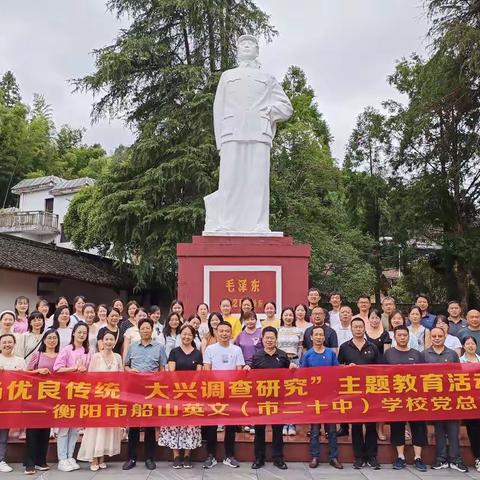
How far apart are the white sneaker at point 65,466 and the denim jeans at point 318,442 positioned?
1.98m

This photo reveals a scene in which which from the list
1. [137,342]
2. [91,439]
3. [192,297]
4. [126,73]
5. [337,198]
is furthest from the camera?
[337,198]

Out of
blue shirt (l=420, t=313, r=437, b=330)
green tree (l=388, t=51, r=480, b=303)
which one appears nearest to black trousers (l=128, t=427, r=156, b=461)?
blue shirt (l=420, t=313, r=437, b=330)

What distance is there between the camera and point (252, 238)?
736 centimetres

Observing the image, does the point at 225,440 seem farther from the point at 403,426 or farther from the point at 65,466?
the point at 403,426

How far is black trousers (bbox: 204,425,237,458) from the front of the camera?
15.3ft

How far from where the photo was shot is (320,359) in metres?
4.75

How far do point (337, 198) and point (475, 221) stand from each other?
414cm

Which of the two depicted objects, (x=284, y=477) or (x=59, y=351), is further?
(x=59, y=351)

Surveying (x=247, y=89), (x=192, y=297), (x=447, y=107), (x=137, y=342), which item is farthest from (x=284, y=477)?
(x=447, y=107)

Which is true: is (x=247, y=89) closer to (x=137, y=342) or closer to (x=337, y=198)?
(x=137, y=342)

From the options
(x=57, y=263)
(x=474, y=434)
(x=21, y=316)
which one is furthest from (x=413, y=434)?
(x=57, y=263)

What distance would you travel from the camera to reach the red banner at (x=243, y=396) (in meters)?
4.59

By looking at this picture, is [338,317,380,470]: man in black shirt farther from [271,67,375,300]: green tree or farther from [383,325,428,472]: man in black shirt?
[271,67,375,300]: green tree

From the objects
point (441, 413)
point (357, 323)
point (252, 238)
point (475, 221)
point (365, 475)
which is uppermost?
point (475, 221)
